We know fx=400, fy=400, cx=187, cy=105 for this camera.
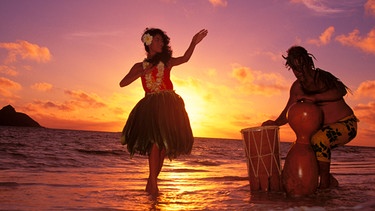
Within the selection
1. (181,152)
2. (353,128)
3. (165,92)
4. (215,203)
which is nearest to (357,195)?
(353,128)

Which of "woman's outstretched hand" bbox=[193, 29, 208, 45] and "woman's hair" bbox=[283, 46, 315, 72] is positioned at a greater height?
"woman's outstretched hand" bbox=[193, 29, 208, 45]

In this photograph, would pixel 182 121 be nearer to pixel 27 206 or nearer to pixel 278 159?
pixel 278 159

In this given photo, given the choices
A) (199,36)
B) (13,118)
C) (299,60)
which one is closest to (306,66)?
(299,60)

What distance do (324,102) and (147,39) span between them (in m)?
2.48

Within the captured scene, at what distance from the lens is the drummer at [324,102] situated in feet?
15.3

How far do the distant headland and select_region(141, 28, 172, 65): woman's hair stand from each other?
164 metres

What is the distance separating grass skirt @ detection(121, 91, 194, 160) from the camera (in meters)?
5.31

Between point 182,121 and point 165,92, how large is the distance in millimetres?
463

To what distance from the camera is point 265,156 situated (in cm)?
480

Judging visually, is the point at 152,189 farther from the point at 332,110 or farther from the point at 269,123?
the point at 332,110

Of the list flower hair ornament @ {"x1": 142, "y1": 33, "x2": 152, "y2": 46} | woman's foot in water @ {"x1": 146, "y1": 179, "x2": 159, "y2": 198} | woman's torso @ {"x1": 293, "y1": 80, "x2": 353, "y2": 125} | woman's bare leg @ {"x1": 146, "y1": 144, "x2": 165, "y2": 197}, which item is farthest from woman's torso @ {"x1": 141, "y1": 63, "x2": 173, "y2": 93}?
woman's torso @ {"x1": 293, "y1": 80, "x2": 353, "y2": 125}

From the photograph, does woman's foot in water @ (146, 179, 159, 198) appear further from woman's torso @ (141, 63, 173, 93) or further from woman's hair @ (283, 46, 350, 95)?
woman's hair @ (283, 46, 350, 95)

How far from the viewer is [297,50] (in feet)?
15.3

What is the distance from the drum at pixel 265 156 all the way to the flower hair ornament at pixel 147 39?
1804 mm
